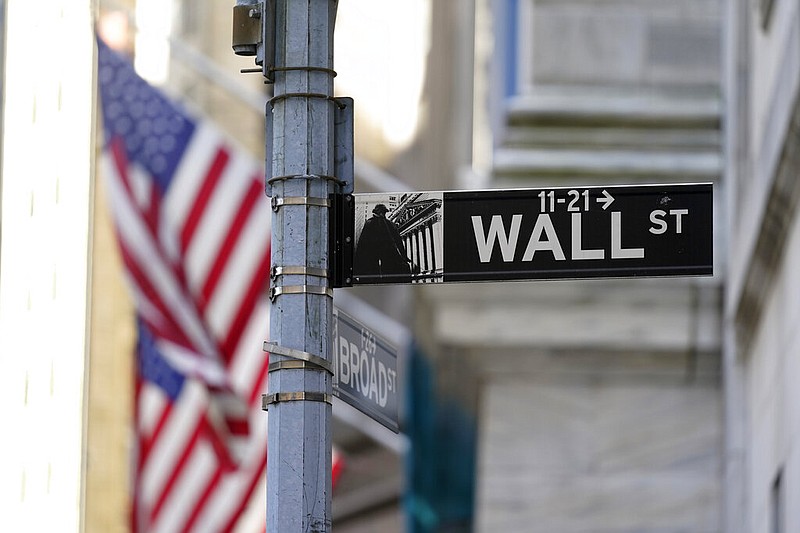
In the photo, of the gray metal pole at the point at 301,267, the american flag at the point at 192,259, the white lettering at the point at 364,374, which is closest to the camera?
the gray metal pole at the point at 301,267

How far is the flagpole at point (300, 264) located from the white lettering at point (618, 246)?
892 mm

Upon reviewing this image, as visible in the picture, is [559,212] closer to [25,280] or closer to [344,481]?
[25,280]

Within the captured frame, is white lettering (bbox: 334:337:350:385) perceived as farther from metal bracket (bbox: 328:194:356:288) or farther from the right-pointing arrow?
the right-pointing arrow

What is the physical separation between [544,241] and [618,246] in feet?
0.76

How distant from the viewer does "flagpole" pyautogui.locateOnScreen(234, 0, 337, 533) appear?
6.31 m

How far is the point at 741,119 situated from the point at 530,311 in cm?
217

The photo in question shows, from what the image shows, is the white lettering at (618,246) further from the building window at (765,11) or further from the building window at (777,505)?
the building window at (765,11)

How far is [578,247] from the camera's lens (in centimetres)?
655

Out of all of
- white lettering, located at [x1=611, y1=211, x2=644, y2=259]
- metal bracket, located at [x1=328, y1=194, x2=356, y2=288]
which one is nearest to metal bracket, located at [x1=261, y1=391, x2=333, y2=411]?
metal bracket, located at [x1=328, y1=194, x2=356, y2=288]

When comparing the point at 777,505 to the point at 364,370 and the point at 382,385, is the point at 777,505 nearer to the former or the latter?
the point at 382,385

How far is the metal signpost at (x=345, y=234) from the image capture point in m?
6.39

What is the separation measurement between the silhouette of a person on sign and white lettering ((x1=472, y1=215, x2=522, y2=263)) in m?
0.25

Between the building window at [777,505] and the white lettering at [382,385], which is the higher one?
the white lettering at [382,385]

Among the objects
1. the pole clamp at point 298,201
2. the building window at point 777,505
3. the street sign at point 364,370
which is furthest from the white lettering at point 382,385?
the building window at point 777,505
